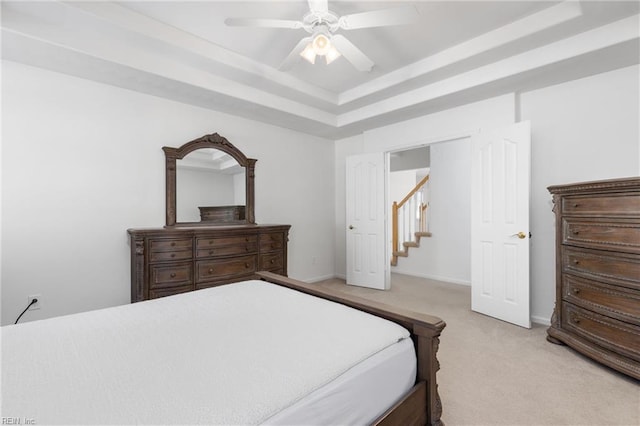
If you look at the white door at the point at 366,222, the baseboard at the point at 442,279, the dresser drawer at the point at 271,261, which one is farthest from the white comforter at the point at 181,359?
the baseboard at the point at 442,279

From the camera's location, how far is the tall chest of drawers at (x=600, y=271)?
1979 mm

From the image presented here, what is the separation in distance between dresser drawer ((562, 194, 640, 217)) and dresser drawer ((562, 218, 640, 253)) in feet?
0.21

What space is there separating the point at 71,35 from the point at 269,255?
103 inches

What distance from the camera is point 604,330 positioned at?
2.11 metres

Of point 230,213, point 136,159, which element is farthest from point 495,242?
point 136,159

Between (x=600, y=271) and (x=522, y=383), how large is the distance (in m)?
1.02

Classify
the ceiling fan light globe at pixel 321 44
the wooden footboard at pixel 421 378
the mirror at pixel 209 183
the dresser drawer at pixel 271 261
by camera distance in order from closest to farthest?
the wooden footboard at pixel 421 378 < the ceiling fan light globe at pixel 321 44 < the mirror at pixel 209 183 < the dresser drawer at pixel 271 261

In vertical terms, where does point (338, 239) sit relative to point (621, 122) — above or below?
below

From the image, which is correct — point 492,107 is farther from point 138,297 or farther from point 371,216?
point 138,297

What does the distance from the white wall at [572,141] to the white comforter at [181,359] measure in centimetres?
272

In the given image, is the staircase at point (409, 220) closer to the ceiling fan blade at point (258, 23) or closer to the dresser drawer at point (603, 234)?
the dresser drawer at point (603, 234)

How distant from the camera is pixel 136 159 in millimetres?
3084

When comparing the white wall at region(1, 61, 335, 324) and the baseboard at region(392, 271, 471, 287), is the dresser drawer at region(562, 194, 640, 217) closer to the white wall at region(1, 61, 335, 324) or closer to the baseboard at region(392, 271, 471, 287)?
the baseboard at region(392, 271, 471, 287)

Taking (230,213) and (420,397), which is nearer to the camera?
(420,397)
